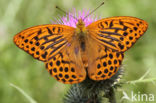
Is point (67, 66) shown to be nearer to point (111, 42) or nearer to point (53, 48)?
point (53, 48)

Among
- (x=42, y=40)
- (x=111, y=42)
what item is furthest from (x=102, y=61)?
(x=42, y=40)

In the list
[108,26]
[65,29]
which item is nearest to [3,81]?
[65,29]

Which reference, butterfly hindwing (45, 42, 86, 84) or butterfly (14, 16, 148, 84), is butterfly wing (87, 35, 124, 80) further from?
butterfly hindwing (45, 42, 86, 84)

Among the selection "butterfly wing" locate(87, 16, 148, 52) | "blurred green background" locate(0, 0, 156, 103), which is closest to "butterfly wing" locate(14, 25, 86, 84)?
"butterfly wing" locate(87, 16, 148, 52)

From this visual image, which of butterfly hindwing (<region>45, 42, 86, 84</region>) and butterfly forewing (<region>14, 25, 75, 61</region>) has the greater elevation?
butterfly forewing (<region>14, 25, 75, 61</region>)

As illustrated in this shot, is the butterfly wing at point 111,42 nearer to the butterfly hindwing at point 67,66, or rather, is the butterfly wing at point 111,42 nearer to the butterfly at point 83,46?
the butterfly at point 83,46

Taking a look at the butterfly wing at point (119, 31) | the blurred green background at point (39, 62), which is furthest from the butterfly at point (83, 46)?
the blurred green background at point (39, 62)
